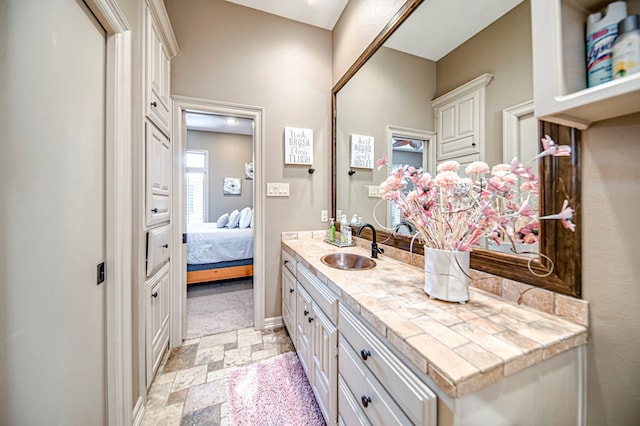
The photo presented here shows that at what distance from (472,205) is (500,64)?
0.60m

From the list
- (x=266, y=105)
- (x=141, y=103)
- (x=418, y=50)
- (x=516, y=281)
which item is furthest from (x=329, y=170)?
(x=516, y=281)

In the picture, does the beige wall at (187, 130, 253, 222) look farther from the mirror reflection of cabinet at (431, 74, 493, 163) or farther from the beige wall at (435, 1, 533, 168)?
the beige wall at (435, 1, 533, 168)

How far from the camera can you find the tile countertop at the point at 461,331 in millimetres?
506

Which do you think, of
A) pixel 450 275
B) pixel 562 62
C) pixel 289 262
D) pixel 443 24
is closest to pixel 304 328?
pixel 289 262

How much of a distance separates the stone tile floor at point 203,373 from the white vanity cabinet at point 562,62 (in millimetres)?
1901

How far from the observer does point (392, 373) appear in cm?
65

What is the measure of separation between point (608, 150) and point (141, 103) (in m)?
1.91

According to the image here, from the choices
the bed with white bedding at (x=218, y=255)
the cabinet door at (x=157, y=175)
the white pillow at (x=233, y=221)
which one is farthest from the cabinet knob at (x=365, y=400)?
the white pillow at (x=233, y=221)

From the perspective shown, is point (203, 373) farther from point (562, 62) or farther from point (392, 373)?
point (562, 62)

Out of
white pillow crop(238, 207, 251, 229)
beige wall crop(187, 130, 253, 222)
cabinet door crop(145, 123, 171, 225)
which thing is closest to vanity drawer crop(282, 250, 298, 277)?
cabinet door crop(145, 123, 171, 225)

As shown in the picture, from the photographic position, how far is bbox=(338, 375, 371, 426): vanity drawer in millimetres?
818

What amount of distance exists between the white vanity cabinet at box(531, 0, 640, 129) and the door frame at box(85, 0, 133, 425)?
61.2 inches

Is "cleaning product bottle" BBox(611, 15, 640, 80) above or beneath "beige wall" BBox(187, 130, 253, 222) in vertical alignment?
beneath

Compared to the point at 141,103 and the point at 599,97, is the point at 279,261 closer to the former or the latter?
the point at 141,103
